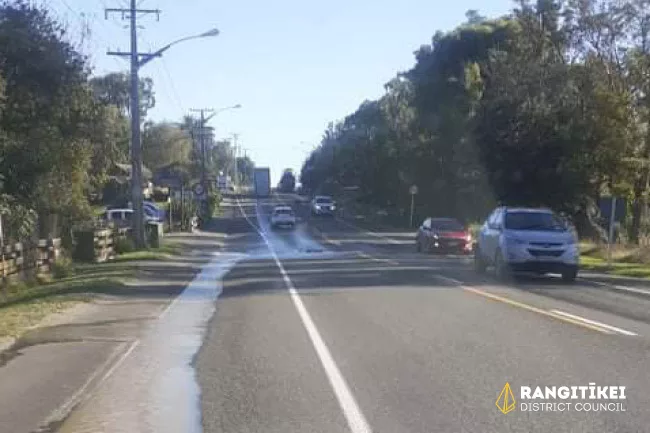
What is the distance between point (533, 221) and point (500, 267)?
1515mm

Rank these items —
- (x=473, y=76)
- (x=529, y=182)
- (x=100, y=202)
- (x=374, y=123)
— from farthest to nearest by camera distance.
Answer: (x=374, y=123), (x=100, y=202), (x=473, y=76), (x=529, y=182)

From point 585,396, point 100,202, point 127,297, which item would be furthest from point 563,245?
point 100,202

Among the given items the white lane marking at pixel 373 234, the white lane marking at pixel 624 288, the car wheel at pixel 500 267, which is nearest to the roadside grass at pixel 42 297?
the car wheel at pixel 500 267

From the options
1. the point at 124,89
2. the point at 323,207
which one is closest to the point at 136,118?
the point at 323,207

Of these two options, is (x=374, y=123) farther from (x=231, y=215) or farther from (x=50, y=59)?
(x=50, y=59)

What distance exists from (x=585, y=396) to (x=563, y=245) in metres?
15.3

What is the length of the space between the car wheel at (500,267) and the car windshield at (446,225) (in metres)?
16.2

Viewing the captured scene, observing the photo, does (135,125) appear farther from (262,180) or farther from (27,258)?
(262,180)

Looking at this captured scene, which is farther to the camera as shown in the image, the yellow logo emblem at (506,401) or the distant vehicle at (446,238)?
the distant vehicle at (446,238)

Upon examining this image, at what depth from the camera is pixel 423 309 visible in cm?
1688

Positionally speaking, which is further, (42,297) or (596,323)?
(42,297)

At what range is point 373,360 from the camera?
11.5 meters

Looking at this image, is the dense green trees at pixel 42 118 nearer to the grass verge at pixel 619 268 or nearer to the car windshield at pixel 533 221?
the car windshield at pixel 533 221

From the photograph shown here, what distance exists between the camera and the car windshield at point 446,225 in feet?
138
